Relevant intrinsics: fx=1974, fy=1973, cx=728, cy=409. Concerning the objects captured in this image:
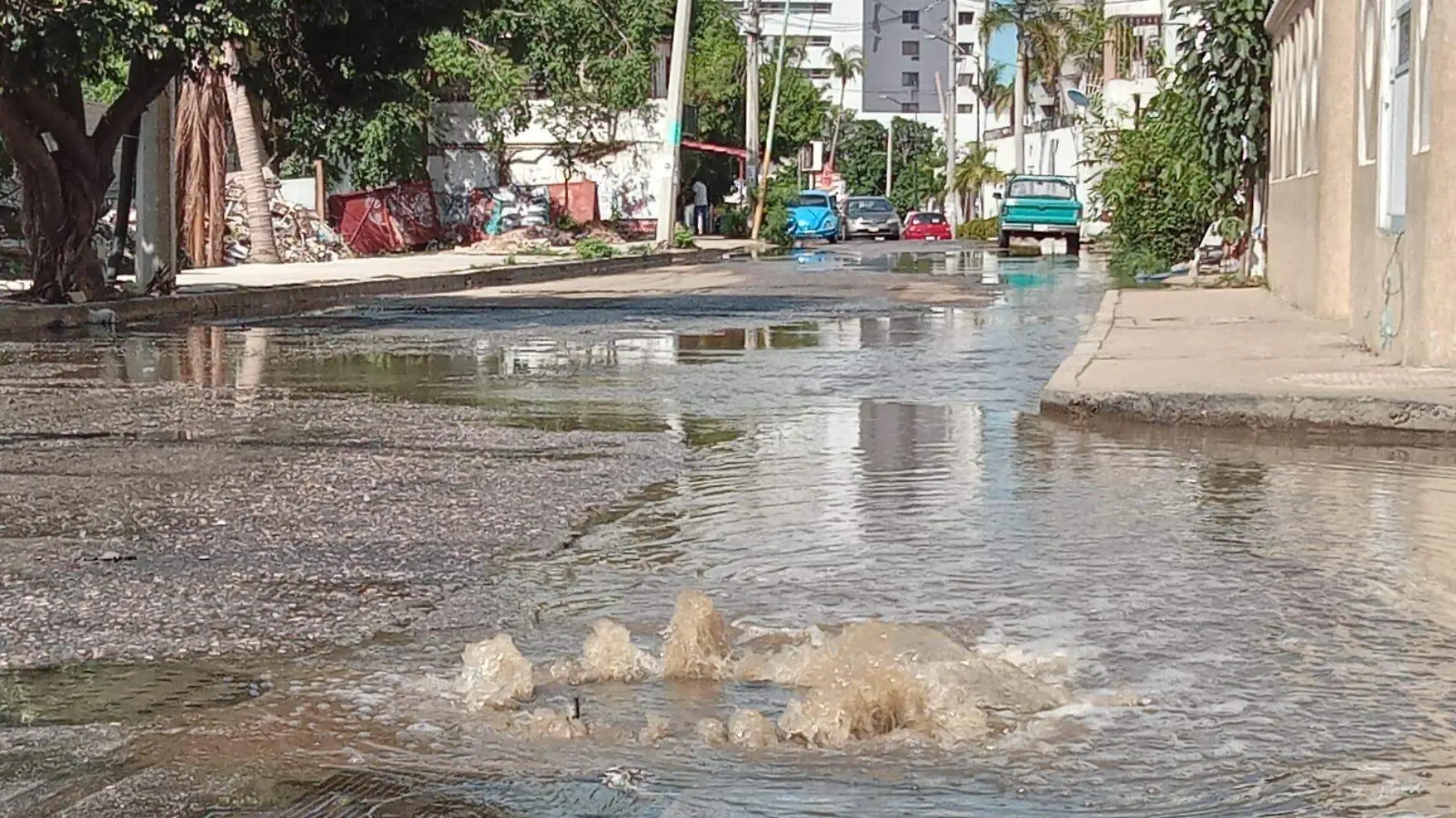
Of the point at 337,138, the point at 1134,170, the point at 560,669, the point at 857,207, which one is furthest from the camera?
the point at 857,207

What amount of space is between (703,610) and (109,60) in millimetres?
17286

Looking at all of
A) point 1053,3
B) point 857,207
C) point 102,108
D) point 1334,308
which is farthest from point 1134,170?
point 1053,3

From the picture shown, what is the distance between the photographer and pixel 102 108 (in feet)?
109

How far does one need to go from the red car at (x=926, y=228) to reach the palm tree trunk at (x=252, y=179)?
131 feet

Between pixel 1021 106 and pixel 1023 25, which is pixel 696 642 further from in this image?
pixel 1023 25

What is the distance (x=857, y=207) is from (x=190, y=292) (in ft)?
153

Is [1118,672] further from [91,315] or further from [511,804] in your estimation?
[91,315]

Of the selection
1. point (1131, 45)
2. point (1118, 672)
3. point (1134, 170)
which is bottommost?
point (1118, 672)

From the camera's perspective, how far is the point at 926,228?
233ft

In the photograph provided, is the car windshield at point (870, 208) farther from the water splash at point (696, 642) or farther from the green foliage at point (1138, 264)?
the water splash at point (696, 642)

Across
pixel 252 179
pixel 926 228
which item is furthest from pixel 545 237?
pixel 926 228

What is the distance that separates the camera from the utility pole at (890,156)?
367 feet

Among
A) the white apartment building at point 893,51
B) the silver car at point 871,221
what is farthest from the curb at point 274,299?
the white apartment building at point 893,51

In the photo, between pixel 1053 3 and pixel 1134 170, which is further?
pixel 1053 3
